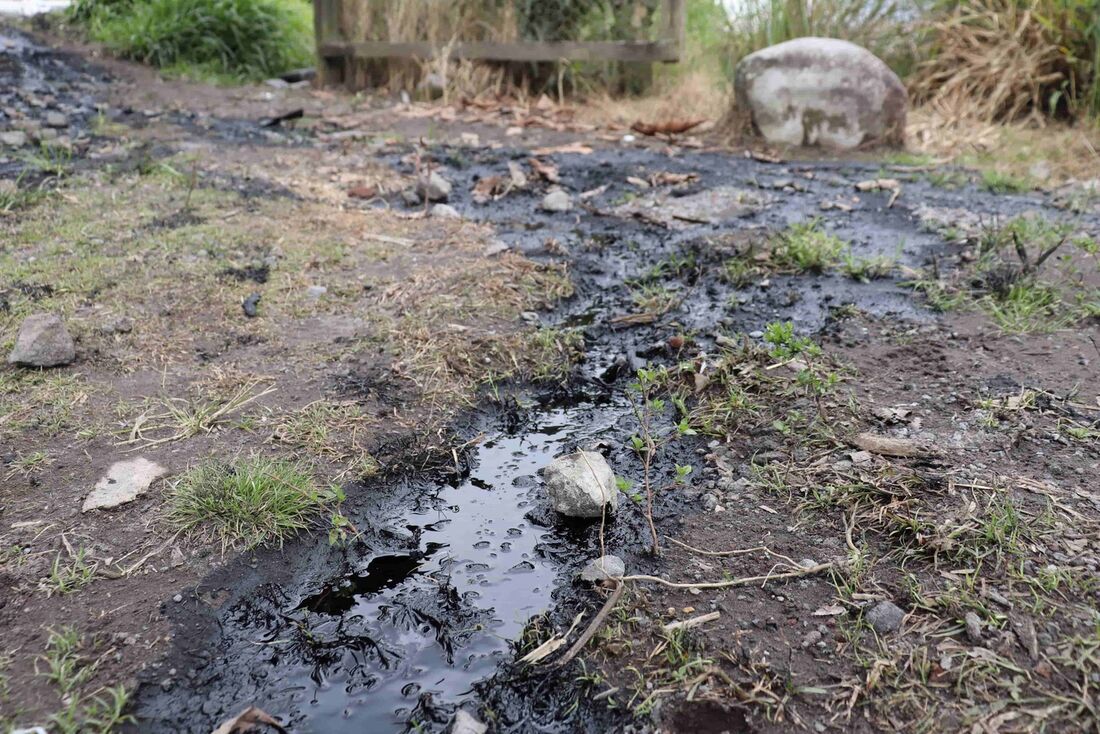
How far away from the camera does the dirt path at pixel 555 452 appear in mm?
1658

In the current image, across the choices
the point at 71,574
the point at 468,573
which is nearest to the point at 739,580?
the point at 468,573

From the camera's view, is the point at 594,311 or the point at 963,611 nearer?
the point at 963,611

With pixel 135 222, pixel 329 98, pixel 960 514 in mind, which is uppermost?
pixel 329 98

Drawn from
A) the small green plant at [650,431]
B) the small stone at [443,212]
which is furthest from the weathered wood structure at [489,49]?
the small green plant at [650,431]

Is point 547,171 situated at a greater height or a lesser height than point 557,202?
greater

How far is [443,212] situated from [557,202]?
25.9 inches

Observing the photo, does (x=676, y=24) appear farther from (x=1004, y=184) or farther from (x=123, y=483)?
(x=123, y=483)

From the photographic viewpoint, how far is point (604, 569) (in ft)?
6.34

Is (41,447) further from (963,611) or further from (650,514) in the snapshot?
(963,611)

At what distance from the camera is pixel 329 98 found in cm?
767

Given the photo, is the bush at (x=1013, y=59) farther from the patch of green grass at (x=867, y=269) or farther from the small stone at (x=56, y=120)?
the small stone at (x=56, y=120)

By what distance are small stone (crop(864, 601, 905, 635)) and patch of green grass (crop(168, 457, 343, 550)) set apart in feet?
4.29

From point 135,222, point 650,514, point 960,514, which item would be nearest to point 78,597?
point 650,514

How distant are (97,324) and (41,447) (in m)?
0.77
